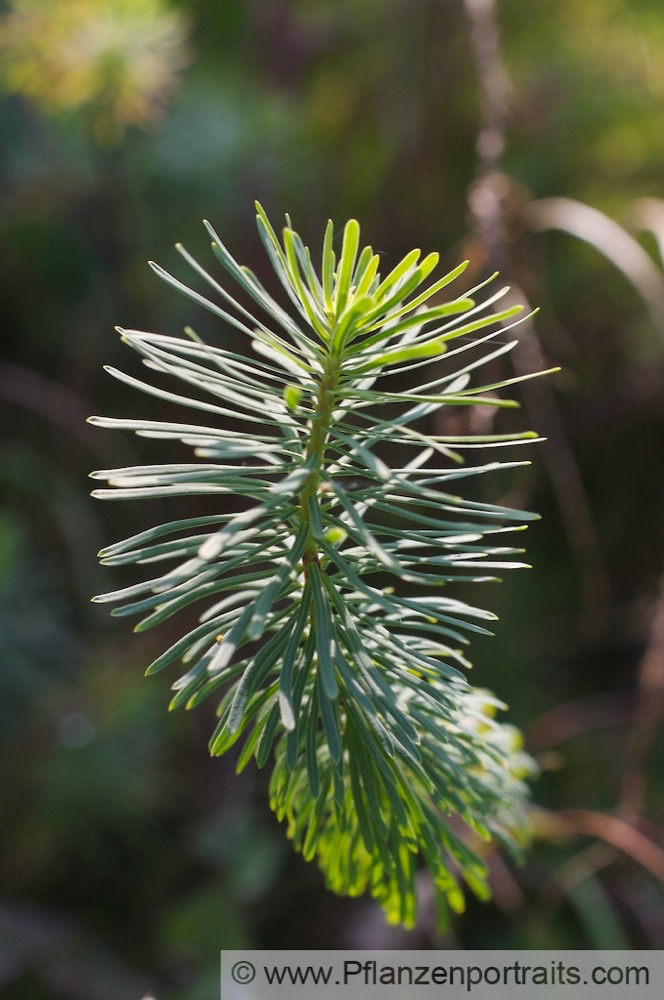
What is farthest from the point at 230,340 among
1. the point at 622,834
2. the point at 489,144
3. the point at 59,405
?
the point at 622,834

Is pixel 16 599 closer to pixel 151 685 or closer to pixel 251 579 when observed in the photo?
pixel 151 685

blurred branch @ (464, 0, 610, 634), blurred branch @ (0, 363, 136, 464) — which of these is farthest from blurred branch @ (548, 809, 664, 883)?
blurred branch @ (0, 363, 136, 464)

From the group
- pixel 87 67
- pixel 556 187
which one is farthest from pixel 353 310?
pixel 556 187

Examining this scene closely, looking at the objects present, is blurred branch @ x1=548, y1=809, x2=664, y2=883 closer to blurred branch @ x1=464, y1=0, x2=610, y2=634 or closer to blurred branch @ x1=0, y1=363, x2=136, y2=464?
blurred branch @ x1=464, y1=0, x2=610, y2=634

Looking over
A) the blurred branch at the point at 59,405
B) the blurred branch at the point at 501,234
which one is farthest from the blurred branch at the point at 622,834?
the blurred branch at the point at 59,405

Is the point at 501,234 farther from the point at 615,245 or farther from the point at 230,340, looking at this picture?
the point at 230,340

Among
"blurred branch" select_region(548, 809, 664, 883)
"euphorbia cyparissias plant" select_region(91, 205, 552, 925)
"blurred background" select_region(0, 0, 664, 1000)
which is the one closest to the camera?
"euphorbia cyparissias plant" select_region(91, 205, 552, 925)

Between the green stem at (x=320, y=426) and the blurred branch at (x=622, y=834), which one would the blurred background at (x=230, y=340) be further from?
the green stem at (x=320, y=426)

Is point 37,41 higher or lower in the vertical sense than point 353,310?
higher
